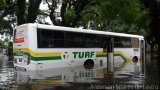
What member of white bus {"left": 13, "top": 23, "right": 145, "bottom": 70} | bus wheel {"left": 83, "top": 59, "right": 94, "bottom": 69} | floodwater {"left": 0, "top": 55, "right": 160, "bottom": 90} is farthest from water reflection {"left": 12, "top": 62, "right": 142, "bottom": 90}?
bus wheel {"left": 83, "top": 59, "right": 94, "bottom": 69}

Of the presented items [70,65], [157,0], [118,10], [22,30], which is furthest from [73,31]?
[157,0]

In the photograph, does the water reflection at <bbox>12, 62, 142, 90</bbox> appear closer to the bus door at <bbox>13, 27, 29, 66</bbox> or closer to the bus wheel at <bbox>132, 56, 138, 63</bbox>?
the bus door at <bbox>13, 27, 29, 66</bbox>

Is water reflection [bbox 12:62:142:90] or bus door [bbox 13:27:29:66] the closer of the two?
water reflection [bbox 12:62:142:90]

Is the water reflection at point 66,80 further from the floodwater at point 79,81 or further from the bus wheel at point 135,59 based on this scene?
the bus wheel at point 135,59

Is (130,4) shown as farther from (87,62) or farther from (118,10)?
(87,62)

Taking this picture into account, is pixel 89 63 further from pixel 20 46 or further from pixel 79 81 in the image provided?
pixel 79 81

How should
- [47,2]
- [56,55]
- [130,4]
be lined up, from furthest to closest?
[47,2], [56,55], [130,4]

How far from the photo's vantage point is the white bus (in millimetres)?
19828

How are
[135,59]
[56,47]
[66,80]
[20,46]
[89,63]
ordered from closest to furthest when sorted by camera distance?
[66,80]
[20,46]
[56,47]
[89,63]
[135,59]

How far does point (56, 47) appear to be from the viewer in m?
21.5

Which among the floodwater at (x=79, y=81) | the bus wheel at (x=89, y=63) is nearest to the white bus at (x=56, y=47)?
the bus wheel at (x=89, y=63)

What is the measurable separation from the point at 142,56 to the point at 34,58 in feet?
53.8

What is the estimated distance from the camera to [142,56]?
110 feet

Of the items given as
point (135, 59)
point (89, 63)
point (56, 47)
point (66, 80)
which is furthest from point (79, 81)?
point (135, 59)
